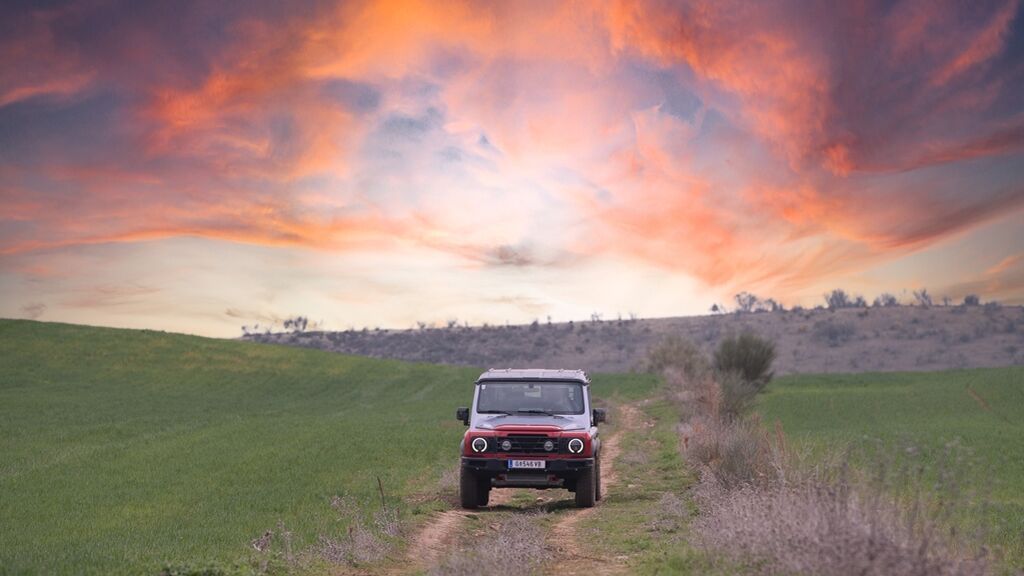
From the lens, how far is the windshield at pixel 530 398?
1897cm

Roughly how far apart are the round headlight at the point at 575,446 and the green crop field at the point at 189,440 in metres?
4.36

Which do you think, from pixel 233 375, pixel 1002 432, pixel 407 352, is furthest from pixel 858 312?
pixel 1002 432

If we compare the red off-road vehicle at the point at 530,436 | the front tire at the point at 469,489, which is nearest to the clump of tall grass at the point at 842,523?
the red off-road vehicle at the point at 530,436

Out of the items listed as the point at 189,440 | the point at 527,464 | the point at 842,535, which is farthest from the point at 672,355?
the point at 842,535

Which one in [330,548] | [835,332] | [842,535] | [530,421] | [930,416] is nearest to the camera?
[842,535]

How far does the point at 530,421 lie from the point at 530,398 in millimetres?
835

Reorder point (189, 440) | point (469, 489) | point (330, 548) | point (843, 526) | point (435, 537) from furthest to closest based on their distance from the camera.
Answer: point (189, 440) < point (469, 489) < point (435, 537) < point (330, 548) < point (843, 526)

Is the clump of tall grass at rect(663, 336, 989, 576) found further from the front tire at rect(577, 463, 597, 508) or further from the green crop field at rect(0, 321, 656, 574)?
the green crop field at rect(0, 321, 656, 574)

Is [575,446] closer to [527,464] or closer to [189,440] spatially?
[527,464]

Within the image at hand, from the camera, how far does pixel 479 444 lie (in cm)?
1805

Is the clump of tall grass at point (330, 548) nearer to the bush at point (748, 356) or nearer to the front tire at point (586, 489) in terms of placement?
the front tire at point (586, 489)

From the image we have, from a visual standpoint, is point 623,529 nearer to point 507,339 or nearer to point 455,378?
point 455,378

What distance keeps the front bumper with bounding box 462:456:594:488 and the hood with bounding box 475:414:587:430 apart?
0.61 metres

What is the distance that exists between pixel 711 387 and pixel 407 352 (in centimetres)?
11779
